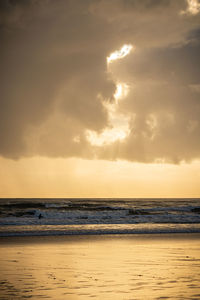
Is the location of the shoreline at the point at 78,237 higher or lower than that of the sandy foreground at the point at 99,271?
lower

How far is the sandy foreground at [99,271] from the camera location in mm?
9031

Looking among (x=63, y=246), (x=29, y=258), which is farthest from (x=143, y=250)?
(x=29, y=258)

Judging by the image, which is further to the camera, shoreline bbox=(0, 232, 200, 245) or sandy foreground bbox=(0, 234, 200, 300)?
shoreline bbox=(0, 232, 200, 245)

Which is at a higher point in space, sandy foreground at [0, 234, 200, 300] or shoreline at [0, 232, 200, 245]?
sandy foreground at [0, 234, 200, 300]

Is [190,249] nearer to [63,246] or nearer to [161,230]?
[63,246]

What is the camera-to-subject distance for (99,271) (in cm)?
1180

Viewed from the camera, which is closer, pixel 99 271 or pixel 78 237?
pixel 99 271

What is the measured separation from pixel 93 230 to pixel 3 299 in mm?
18728

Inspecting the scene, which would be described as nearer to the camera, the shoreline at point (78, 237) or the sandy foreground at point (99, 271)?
the sandy foreground at point (99, 271)

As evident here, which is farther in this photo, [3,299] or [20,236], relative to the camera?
[20,236]

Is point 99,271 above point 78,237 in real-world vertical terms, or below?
above

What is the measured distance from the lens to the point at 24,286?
9.75m

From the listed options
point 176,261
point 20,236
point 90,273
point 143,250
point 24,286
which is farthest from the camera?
point 20,236

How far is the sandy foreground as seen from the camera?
29.6 ft
